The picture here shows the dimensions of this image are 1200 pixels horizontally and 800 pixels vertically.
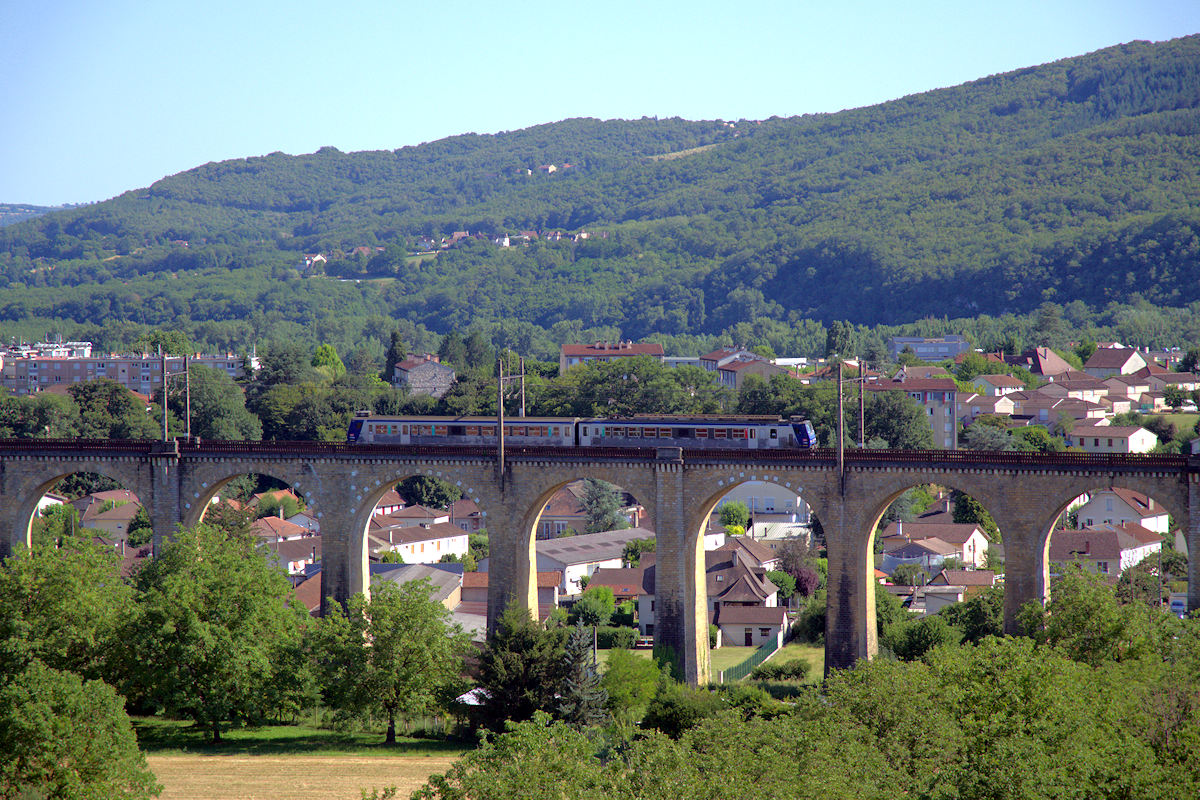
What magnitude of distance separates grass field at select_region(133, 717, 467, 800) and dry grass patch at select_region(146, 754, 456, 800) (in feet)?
0.11

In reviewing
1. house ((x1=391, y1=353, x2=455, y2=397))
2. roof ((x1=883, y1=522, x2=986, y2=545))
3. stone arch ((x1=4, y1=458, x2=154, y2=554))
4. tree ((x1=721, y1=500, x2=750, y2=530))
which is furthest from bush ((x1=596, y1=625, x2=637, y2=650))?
house ((x1=391, y1=353, x2=455, y2=397))

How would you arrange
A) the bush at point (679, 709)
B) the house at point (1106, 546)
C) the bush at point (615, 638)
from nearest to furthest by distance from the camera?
the bush at point (679, 709) → the bush at point (615, 638) → the house at point (1106, 546)

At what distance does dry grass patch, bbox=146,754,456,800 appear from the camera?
4206cm

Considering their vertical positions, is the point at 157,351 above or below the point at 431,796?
above

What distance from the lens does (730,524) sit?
9506cm

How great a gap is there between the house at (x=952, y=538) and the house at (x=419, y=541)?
30.2 m

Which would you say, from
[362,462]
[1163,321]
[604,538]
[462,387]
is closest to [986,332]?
[1163,321]

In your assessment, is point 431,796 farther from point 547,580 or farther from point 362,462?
point 547,580

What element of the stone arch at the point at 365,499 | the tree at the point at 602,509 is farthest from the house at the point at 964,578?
the stone arch at the point at 365,499

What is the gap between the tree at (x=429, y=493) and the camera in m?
105

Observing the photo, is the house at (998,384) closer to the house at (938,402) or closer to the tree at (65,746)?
the house at (938,402)

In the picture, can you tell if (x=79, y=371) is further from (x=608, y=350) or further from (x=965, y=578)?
(x=965, y=578)

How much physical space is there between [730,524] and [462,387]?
33.8 meters

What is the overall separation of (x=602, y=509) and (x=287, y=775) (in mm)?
52580
